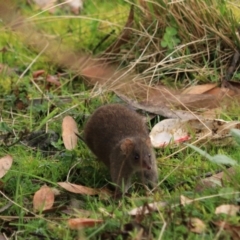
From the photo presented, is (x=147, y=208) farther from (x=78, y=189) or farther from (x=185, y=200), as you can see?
(x=78, y=189)

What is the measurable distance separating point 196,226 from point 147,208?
0.89 ft

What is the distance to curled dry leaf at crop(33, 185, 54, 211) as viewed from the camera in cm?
451

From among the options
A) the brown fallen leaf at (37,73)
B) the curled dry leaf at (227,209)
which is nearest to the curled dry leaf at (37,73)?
the brown fallen leaf at (37,73)

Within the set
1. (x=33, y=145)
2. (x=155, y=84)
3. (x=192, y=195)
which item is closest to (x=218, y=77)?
(x=155, y=84)

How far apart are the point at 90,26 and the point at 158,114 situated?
6.70 feet

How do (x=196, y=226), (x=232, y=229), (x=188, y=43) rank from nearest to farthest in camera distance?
(x=232, y=229) < (x=196, y=226) < (x=188, y=43)

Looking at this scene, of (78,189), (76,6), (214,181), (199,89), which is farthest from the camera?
(76,6)

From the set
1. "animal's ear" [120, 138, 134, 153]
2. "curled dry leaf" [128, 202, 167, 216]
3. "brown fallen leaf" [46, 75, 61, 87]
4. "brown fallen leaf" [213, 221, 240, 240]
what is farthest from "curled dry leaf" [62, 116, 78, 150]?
"brown fallen leaf" [213, 221, 240, 240]

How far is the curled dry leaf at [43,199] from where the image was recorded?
14.8 feet

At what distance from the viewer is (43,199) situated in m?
4.57

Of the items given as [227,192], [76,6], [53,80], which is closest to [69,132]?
[53,80]

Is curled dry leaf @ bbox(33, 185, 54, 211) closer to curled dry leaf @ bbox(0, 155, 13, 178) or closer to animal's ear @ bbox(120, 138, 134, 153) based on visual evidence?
curled dry leaf @ bbox(0, 155, 13, 178)

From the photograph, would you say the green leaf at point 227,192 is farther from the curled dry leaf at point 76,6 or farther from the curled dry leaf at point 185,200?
the curled dry leaf at point 76,6

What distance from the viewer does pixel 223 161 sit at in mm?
4031
